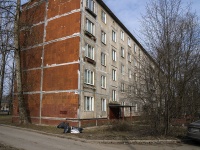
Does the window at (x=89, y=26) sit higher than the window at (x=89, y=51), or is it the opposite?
the window at (x=89, y=26)

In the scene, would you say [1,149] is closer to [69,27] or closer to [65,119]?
[65,119]

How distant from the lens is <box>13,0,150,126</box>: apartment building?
22.8m

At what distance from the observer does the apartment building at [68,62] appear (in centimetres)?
2280

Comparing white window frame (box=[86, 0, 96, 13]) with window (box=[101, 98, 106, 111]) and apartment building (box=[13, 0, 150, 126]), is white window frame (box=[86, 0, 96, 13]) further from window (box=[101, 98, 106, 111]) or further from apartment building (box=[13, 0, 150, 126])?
window (box=[101, 98, 106, 111])

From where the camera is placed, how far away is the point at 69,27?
24047 mm

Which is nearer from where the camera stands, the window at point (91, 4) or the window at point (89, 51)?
the window at point (89, 51)

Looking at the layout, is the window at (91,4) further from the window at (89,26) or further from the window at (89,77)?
the window at (89,77)

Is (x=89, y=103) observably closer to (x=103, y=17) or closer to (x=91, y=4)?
(x=91, y=4)

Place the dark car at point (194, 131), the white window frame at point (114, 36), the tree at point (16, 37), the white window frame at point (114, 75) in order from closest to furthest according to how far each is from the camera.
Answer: the dark car at point (194, 131)
the tree at point (16, 37)
the white window frame at point (114, 75)
the white window frame at point (114, 36)

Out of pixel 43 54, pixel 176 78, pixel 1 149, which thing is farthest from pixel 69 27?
pixel 1 149

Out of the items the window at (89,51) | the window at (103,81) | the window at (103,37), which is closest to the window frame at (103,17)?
the window at (103,37)

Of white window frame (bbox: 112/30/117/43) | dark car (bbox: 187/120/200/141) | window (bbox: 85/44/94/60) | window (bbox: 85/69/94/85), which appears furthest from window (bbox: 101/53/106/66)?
dark car (bbox: 187/120/200/141)

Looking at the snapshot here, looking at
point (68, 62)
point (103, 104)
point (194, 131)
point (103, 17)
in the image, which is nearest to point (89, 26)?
point (103, 17)

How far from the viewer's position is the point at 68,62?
76.5ft
